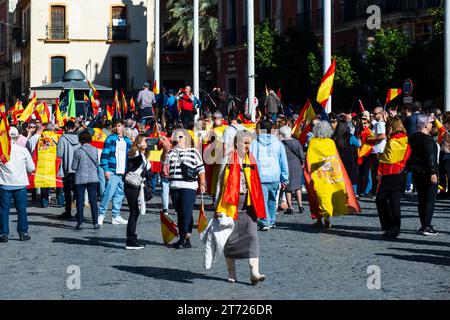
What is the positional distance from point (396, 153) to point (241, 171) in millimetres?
4268

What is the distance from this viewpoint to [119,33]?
222 ft

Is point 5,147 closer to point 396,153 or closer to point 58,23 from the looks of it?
point 396,153

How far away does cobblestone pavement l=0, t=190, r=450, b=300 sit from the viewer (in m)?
10.1

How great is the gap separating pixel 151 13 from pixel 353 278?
190 ft

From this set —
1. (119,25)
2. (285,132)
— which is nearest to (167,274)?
(285,132)

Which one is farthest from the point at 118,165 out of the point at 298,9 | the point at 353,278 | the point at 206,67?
the point at 206,67

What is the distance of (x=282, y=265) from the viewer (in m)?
12.0

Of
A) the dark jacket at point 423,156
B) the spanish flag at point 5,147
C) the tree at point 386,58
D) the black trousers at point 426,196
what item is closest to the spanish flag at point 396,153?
the dark jacket at point 423,156

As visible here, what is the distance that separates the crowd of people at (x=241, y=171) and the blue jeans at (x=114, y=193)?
2 centimetres

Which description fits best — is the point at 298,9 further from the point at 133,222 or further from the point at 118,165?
the point at 133,222

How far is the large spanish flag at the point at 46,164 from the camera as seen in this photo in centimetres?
2089

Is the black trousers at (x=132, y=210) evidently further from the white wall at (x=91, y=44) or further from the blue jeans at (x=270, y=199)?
the white wall at (x=91, y=44)

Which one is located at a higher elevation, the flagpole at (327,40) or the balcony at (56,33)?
the balcony at (56,33)

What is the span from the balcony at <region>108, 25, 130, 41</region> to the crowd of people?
46594 millimetres
